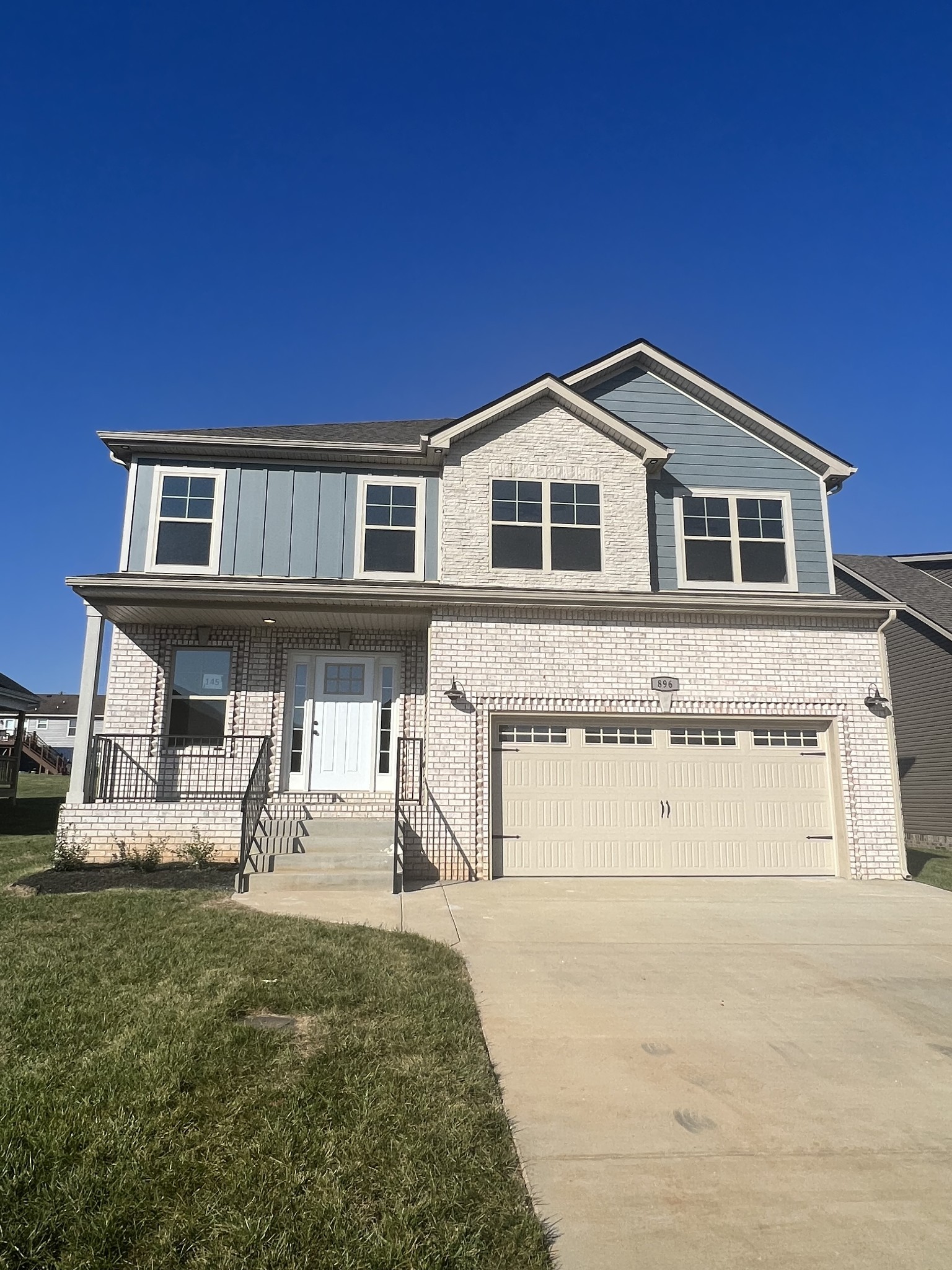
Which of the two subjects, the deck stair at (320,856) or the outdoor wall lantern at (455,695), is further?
the outdoor wall lantern at (455,695)

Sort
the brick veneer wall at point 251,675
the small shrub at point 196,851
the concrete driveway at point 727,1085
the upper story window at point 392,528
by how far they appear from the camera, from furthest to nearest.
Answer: the upper story window at point 392,528 < the brick veneer wall at point 251,675 < the small shrub at point 196,851 < the concrete driveway at point 727,1085

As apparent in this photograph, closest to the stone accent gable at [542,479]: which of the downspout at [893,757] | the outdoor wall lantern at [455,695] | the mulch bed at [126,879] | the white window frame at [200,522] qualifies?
the outdoor wall lantern at [455,695]

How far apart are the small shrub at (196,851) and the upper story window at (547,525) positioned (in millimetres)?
5938

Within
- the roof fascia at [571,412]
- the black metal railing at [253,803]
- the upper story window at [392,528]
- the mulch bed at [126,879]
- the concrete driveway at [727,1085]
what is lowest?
the concrete driveway at [727,1085]

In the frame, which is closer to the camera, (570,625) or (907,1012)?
(907,1012)

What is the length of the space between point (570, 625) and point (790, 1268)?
9300 millimetres

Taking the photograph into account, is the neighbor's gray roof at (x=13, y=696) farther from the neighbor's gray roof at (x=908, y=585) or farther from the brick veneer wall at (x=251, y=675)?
the neighbor's gray roof at (x=908, y=585)

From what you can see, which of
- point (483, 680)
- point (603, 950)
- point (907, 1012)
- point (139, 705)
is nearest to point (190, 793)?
point (139, 705)

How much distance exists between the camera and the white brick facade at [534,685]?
36.0 feet

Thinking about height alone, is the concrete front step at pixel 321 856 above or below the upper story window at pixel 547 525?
below

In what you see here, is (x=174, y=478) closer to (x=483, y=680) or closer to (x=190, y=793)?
(x=190, y=793)

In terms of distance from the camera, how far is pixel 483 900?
9102 millimetres

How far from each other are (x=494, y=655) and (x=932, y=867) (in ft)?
28.1

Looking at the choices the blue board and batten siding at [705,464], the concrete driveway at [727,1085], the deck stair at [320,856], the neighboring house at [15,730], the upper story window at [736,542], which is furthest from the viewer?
the neighboring house at [15,730]
